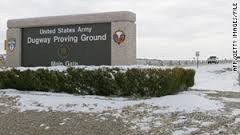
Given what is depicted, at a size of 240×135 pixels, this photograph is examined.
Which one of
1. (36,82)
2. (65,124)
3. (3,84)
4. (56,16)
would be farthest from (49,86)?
(65,124)

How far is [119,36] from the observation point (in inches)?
581

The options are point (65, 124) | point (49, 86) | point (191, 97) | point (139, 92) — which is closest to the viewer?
point (65, 124)

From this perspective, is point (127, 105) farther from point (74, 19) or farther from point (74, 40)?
point (74, 19)

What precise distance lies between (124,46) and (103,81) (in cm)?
198

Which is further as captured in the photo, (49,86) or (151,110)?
(49,86)

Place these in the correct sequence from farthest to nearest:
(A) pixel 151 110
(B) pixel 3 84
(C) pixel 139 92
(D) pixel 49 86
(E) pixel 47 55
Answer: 1. (E) pixel 47 55
2. (B) pixel 3 84
3. (D) pixel 49 86
4. (C) pixel 139 92
5. (A) pixel 151 110

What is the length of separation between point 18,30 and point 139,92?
6288 mm

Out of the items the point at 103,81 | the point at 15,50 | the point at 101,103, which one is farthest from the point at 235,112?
the point at 15,50

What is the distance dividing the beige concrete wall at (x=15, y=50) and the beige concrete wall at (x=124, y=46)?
4.12 m

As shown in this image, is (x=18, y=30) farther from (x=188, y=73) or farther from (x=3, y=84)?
(x=188, y=73)

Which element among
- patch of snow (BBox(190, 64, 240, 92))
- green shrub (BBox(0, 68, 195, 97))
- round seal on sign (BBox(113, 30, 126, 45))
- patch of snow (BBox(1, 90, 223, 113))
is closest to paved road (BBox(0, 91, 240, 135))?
patch of snow (BBox(1, 90, 223, 113))

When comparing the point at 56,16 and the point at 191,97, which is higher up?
the point at 56,16

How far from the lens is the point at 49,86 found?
1426 centimetres

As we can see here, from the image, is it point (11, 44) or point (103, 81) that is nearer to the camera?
point (103, 81)
